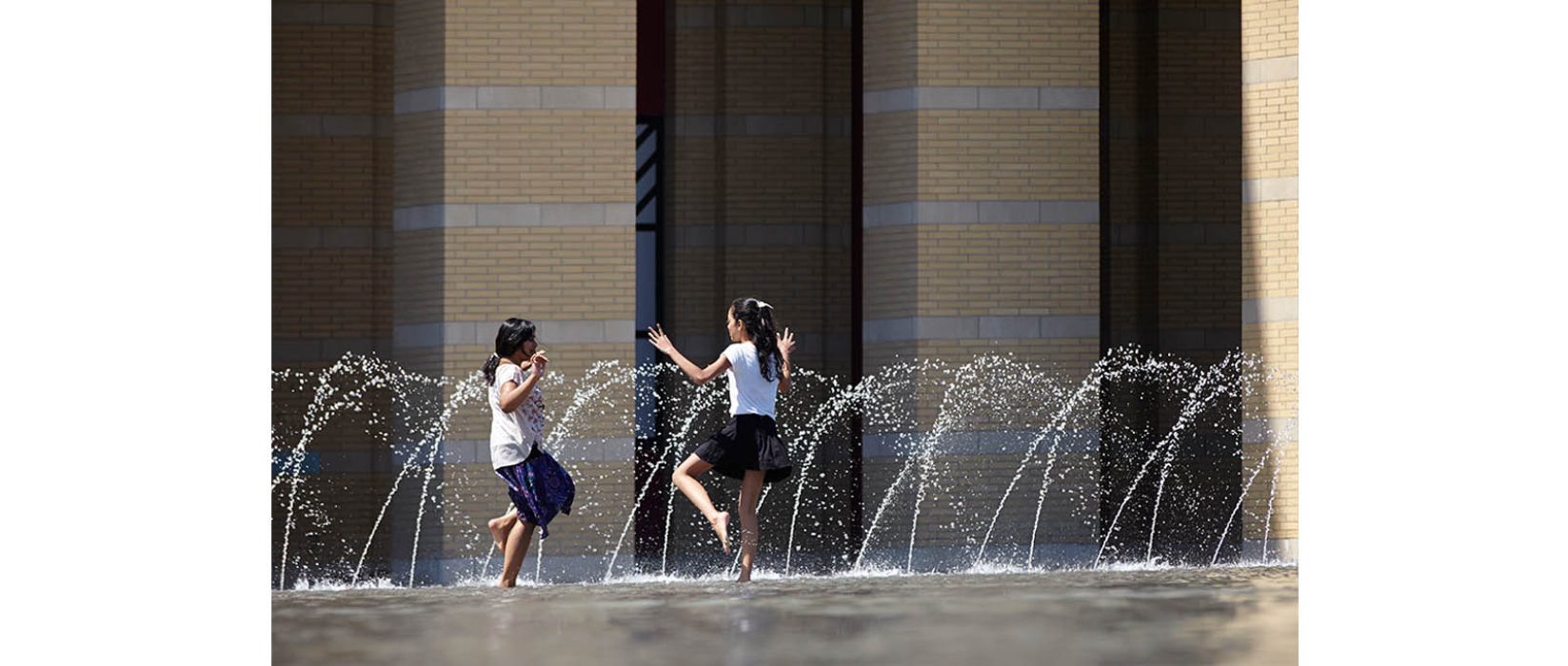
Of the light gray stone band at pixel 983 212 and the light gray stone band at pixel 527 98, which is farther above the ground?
the light gray stone band at pixel 527 98

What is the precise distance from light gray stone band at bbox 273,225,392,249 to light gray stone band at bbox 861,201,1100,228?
539cm

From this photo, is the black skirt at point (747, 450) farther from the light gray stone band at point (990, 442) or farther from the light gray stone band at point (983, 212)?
the light gray stone band at point (983, 212)

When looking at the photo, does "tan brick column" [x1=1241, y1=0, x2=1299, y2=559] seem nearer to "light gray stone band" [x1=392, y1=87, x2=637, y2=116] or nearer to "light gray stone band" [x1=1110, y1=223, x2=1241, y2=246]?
"light gray stone band" [x1=1110, y1=223, x2=1241, y2=246]

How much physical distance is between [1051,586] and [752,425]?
7.32ft

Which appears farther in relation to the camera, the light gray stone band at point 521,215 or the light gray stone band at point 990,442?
the light gray stone band at point 990,442

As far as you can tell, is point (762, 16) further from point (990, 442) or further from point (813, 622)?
point (813, 622)

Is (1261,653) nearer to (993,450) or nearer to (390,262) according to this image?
(993,450)

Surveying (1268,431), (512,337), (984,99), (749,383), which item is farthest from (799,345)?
(512,337)

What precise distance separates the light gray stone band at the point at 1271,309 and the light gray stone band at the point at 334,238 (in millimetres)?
8804

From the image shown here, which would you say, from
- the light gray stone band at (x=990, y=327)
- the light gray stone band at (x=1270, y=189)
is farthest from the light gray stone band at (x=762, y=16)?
the light gray stone band at (x=1270, y=189)

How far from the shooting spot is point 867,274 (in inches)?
836

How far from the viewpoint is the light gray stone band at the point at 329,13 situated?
23031 millimetres

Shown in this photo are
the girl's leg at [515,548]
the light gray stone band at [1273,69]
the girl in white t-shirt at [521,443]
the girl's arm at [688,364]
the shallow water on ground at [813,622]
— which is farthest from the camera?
the light gray stone band at [1273,69]
